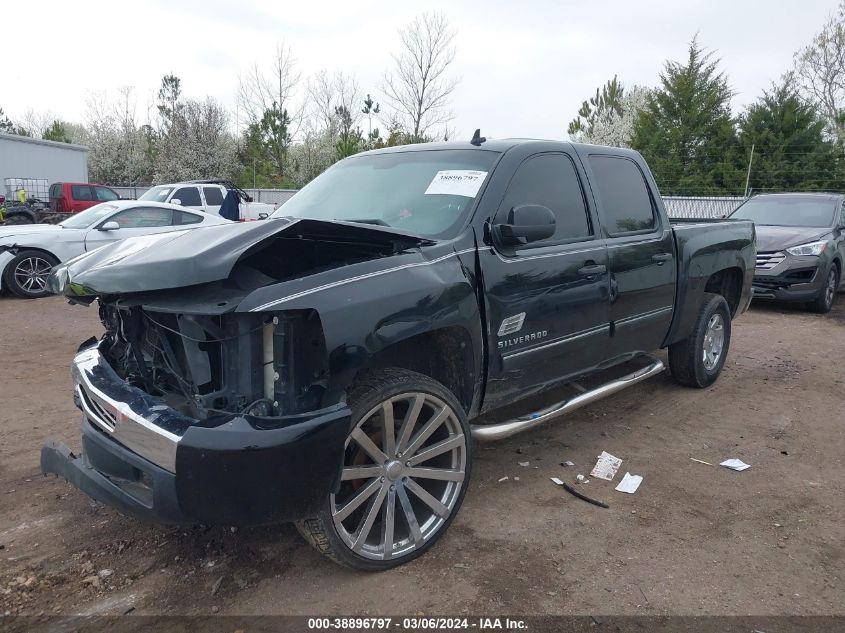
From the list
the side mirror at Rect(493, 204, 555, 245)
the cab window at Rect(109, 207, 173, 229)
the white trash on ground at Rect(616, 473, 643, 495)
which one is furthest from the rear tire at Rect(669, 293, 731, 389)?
the cab window at Rect(109, 207, 173, 229)

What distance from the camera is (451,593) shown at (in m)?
2.85

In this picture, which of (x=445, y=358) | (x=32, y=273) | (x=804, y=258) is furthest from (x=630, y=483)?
(x=32, y=273)

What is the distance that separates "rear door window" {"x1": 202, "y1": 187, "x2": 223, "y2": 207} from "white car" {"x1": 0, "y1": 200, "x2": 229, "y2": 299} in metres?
7.92

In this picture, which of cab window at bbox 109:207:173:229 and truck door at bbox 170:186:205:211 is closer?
cab window at bbox 109:207:173:229

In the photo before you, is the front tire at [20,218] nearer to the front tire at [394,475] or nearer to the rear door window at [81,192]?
the rear door window at [81,192]

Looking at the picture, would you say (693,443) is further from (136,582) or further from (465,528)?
(136,582)

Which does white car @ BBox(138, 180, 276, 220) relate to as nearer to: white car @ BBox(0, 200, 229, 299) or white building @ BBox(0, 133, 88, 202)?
white car @ BBox(0, 200, 229, 299)

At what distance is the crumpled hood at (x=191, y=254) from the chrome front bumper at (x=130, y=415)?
408mm

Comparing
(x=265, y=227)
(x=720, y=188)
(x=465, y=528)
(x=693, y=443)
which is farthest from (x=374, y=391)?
(x=720, y=188)

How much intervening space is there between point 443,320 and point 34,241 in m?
9.24

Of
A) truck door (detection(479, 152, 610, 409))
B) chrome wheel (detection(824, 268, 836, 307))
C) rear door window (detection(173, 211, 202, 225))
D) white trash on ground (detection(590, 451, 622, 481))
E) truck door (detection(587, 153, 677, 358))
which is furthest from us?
rear door window (detection(173, 211, 202, 225))

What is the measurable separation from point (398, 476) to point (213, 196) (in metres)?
18.0

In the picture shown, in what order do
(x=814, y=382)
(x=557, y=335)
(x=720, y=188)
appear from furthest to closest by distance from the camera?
(x=720, y=188) → (x=814, y=382) → (x=557, y=335)

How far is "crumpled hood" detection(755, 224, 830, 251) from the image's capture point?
31.6ft
